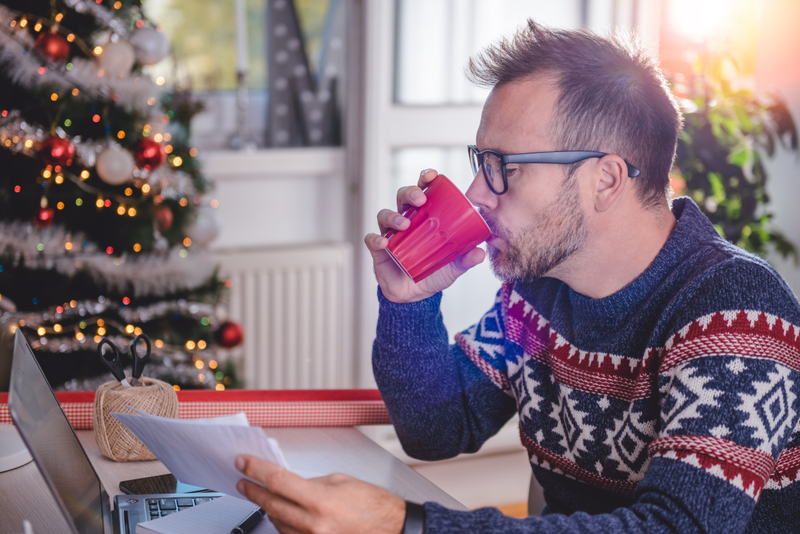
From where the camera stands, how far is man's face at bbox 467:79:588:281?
3.35 feet

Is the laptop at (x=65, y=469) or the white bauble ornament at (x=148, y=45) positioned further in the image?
the white bauble ornament at (x=148, y=45)

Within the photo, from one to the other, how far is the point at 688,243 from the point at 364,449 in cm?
52

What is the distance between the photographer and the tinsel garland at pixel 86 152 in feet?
5.14

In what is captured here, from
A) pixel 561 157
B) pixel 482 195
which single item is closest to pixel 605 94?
pixel 561 157

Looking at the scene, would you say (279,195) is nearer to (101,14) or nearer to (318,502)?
(101,14)

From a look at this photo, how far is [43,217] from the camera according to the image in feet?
5.27

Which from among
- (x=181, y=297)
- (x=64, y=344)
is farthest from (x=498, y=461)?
(x=64, y=344)

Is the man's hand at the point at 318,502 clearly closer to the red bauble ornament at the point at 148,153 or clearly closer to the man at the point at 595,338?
the man at the point at 595,338

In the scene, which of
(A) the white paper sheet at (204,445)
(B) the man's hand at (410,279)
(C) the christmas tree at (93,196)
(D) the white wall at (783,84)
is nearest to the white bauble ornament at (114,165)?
(C) the christmas tree at (93,196)

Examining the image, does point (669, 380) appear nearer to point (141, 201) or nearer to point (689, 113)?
point (141, 201)

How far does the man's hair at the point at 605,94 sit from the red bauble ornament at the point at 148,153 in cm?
88

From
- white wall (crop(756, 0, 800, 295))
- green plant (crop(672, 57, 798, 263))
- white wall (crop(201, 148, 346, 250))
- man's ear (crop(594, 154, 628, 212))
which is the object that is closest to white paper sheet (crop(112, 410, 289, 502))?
man's ear (crop(594, 154, 628, 212))

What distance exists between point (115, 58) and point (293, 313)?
3.28 ft

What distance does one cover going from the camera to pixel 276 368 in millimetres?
2400
